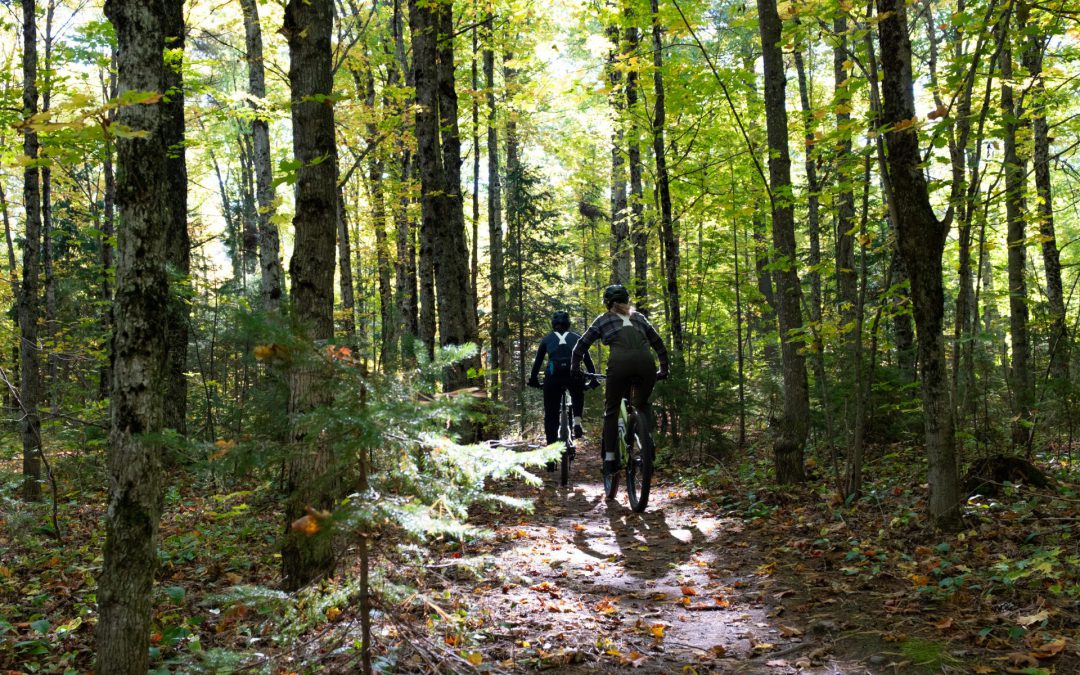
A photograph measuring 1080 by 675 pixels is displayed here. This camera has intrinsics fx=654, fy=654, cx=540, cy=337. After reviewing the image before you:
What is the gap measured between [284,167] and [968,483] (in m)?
5.98

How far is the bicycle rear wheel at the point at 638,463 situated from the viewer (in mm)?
6789

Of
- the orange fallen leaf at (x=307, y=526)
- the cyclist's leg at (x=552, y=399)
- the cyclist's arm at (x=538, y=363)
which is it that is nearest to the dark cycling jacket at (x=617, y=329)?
the cyclist's arm at (x=538, y=363)

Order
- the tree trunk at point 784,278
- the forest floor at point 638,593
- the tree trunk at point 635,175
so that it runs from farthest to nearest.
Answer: the tree trunk at point 635,175, the tree trunk at point 784,278, the forest floor at point 638,593

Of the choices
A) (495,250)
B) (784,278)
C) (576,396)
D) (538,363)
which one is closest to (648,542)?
(784,278)

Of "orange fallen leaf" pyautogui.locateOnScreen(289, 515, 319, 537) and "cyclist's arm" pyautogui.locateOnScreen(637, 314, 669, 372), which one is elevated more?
"cyclist's arm" pyautogui.locateOnScreen(637, 314, 669, 372)

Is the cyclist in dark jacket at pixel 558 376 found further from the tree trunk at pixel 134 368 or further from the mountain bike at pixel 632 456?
the tree trunk at pixel 134 368

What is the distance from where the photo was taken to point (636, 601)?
4.50m

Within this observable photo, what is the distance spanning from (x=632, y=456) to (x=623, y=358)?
3.58ft

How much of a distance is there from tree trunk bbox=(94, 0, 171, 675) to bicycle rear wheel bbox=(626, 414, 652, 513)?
4671mm

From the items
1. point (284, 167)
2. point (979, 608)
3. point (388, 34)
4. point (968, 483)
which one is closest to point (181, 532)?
point (284, 167)

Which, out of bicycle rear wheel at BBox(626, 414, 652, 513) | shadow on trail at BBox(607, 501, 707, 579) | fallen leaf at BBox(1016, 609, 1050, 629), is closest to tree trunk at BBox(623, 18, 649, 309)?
bicycle rear wheel at BBox(626, 414, 652, 513)

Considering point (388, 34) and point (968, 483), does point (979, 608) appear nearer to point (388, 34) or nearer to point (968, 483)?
point (968, 483)

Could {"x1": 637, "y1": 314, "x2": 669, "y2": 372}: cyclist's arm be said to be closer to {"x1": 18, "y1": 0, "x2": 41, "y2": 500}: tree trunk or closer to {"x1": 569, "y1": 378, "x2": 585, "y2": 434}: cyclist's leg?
{"x1": 569, "y1": 378, "x2": 585, "y2": 434}: cyclist's leg

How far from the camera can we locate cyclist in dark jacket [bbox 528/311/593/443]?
898 cm
